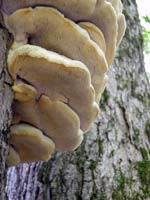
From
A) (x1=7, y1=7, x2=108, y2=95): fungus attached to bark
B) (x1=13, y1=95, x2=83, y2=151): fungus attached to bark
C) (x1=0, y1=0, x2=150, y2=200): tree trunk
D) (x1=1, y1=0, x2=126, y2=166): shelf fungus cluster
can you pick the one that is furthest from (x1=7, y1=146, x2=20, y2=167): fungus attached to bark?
(x1=0, y1=0, x2=150, y2=200): tree trunk

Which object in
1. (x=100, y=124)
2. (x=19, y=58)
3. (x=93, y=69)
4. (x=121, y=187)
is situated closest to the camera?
(x=19, y=58)

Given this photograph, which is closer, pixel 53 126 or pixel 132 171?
pixel 53 126

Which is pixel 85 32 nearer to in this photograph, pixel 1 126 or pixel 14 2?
pixel 14 2

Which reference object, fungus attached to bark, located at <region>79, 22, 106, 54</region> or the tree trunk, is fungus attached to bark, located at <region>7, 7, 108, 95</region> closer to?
fungus attached to bark, located at <region>79, 22, 106, 54</region>

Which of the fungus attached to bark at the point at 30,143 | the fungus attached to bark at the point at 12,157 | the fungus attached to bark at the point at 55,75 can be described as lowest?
the fungus attached to bark at the point at 12,157

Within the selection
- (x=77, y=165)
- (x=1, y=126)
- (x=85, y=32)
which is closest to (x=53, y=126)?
(x=1, y=126)

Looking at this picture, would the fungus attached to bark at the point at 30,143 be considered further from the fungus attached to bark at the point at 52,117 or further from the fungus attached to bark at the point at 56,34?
the fungus attached to bark at the point at 56,34

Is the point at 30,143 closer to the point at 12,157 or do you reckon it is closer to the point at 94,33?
the point at 12,157

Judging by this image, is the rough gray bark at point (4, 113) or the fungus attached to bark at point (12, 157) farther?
the fungus attached to bark at point (12, 157)

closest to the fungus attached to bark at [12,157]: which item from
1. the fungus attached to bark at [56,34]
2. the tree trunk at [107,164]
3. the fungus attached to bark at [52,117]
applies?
the fungus attached to bark at [52,117]
